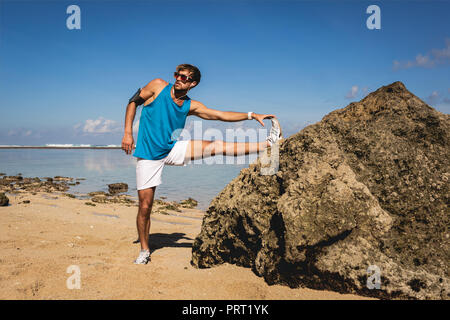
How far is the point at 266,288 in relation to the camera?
3010mm

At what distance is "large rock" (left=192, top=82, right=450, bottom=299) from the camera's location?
110 inches

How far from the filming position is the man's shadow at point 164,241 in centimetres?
509

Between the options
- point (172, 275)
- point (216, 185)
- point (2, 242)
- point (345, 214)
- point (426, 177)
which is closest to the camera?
point (345, 214)

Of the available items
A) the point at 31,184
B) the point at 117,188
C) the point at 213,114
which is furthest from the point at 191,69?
the point at 31,184

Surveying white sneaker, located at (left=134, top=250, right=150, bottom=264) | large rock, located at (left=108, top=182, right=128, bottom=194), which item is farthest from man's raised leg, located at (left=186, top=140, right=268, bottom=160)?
large rock, located at (left=108, top=182, right=128, bottom=194)

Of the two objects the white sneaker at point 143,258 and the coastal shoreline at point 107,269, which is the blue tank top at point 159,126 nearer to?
the white sneaker at point 143,258

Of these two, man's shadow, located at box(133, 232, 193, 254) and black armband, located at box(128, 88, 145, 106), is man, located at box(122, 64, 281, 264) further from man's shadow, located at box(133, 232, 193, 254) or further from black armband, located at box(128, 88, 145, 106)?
man's shadow, located at box(133, 232, 193, 254)

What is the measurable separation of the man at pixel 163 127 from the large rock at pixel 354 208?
826 millimetres

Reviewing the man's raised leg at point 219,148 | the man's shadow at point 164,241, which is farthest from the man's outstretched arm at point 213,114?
the man's shadow at point 164,241

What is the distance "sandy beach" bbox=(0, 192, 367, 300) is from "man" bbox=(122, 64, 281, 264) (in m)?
0.63

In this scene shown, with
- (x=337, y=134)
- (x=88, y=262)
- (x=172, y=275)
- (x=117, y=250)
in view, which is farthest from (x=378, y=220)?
(x=117, y=250)

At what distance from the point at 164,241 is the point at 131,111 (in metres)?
2.55

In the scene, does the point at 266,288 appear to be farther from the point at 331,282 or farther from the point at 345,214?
the point at 345,214
